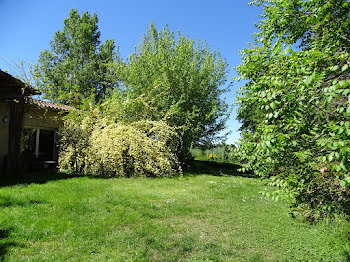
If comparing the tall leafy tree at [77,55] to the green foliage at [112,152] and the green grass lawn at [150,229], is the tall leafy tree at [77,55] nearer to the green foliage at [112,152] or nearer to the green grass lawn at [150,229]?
the green foliage at [112,152]

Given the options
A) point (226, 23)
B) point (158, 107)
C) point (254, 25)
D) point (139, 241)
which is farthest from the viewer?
point (158, 107)

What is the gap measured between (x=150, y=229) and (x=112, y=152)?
18.3ft

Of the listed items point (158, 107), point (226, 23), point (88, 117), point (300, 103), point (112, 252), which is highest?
point (226, 23)

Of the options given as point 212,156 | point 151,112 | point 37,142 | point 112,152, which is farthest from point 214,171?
point 37,142

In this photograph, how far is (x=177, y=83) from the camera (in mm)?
12602

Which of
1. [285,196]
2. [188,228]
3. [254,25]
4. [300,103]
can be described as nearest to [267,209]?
[188,228]

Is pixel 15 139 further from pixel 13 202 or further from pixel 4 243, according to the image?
pixel 4 243

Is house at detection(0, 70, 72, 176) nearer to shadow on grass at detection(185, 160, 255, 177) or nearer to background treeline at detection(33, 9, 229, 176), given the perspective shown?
background treeline at detection(33, 9, 229, 176)

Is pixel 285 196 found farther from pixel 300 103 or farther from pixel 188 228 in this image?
pixel 188 228

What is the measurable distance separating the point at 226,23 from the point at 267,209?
5.56 meters

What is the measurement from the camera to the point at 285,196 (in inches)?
90.4

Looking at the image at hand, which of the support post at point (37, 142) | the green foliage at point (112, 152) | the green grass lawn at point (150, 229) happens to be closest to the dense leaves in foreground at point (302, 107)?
the green grass lawn at point (150, 229)

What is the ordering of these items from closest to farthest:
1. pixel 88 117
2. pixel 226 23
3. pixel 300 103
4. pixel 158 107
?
pixel 300 103, pixel 226 23, pixel 88 117, pixel 158 107

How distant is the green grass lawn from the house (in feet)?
6.48
